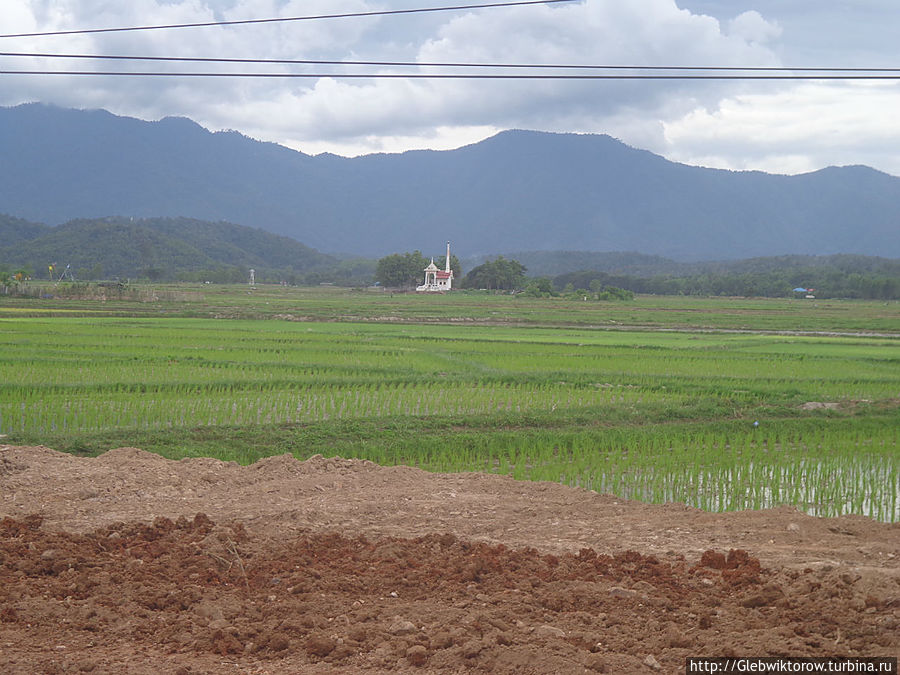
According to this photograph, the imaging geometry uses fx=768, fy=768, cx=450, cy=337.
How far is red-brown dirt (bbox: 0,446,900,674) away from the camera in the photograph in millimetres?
4422

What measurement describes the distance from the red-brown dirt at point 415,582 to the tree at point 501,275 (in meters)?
90.8

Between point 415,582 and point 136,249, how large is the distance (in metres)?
134

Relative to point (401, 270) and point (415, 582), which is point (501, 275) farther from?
point (415, 582)

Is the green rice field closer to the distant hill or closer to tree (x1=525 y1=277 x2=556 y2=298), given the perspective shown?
tree (x1=525 y1=277 x2=556 y2=298)

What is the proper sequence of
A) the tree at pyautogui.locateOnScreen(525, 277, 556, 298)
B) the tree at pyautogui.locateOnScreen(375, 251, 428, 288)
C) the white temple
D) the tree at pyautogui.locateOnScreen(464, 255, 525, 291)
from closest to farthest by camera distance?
the tree at pyautogui.locateOnScreen(525, 277, 556, 298) < the white temple < the tree at pyautogui.locateOnScreen(464, 255, 525, 291) < the tree at pyautogui.locateOnScreen(375, 251, 428, 288)

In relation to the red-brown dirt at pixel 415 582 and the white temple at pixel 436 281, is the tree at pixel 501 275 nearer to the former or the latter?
the white temple at pixel 436 281

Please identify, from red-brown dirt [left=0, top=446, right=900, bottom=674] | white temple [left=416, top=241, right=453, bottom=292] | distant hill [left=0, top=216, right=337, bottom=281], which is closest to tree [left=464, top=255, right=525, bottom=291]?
white temple [left=416, top=241, right=453, bottom=292]

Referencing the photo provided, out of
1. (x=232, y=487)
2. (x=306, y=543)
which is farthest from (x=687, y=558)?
(x=232, y=487)

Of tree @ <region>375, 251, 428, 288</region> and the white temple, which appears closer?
the white temple

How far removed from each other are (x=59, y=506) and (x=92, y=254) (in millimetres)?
129266

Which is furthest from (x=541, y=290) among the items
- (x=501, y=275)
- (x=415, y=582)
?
(x=415, y=582)

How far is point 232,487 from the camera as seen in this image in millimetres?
8875

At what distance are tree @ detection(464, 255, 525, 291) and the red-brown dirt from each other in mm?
90812

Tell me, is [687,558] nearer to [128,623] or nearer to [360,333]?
[128,623]
